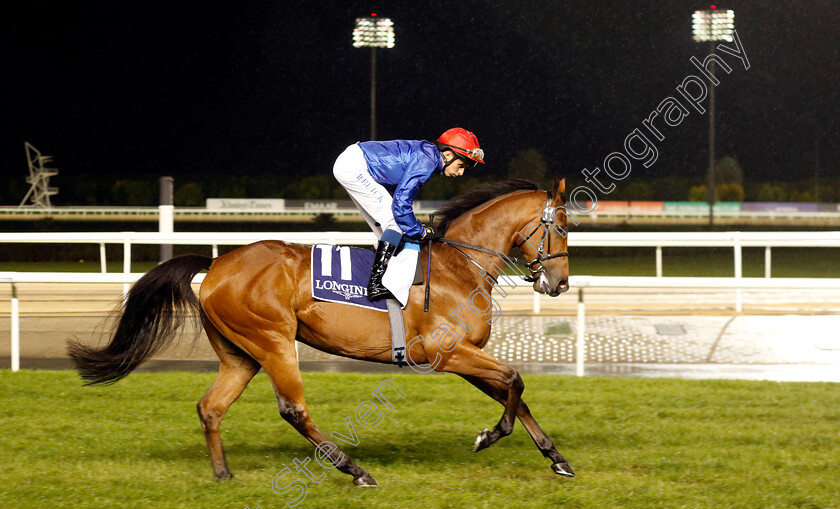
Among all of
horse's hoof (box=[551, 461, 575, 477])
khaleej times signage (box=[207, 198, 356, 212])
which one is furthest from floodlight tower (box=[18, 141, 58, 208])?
horse's hoof (box=[551, 461, 575, 477])

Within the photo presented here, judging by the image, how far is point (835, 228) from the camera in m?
25.6

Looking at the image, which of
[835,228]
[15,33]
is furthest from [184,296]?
[15,33]

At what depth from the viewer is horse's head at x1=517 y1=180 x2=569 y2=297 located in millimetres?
A: 3652

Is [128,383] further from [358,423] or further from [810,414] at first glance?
[810,414]

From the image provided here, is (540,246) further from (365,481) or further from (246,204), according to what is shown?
(246,204)

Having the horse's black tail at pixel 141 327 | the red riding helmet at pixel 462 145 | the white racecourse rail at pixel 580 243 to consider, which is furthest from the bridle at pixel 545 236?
the white racecourse rail at pixel 580 243

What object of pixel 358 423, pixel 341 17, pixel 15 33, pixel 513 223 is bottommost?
pixel 358 423

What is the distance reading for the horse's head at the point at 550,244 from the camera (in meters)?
3.65

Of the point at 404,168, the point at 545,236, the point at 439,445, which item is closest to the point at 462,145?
the point at 404,168

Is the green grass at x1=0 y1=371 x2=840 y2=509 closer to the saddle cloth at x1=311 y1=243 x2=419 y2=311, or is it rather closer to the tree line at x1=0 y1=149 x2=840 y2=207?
the saddle cloth at x1=311 y1=243 x2=419 y2=311

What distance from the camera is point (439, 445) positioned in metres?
3.96

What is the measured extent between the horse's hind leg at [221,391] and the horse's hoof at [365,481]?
520 mm

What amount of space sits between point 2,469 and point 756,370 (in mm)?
4485

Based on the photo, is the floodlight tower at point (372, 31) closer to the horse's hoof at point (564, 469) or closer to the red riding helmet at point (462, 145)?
the red riding helmet at point (462, 145)
